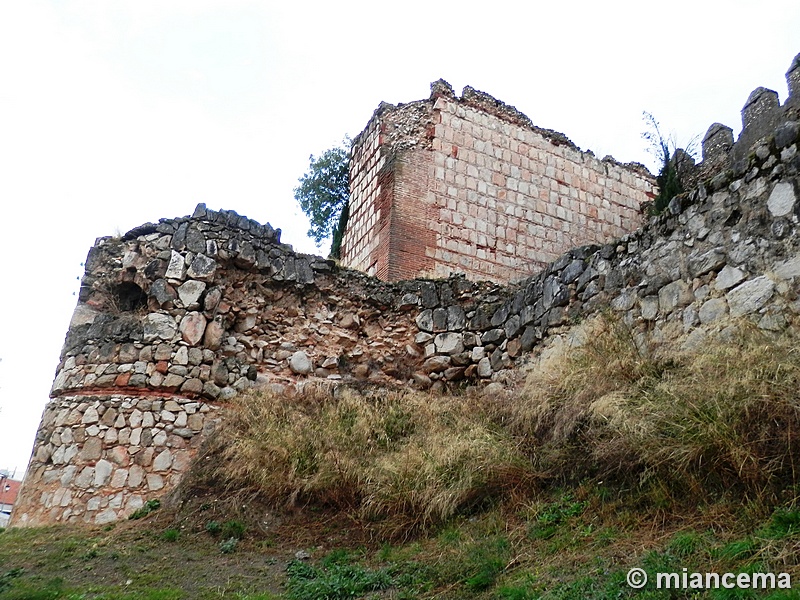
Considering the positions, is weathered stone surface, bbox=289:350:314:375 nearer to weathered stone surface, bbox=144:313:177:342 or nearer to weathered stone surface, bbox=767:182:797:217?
weathered stone surface, bbox=144:313:177:342

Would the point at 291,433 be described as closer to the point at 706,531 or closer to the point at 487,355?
the point at 487,355

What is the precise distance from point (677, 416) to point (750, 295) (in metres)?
1.76

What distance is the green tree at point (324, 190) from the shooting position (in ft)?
60.6

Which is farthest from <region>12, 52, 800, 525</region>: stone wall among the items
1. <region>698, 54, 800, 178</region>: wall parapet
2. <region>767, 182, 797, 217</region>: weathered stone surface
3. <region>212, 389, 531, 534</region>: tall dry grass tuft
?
<region>698, 54, 800, 178</region>: wall parapet

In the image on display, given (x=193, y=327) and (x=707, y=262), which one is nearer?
(x=707, y=262)

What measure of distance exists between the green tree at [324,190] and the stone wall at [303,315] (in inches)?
352

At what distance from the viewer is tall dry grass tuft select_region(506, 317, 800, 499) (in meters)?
4.32

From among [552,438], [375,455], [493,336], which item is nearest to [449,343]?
[493,336]

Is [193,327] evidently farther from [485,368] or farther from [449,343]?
[485,368]

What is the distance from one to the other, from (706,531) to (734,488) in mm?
376

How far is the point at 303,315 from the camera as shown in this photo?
30.6 ft

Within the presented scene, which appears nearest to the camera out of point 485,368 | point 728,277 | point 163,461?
point 728,277

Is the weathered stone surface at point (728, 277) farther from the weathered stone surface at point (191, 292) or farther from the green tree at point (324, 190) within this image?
the green tree at point (324, 190)

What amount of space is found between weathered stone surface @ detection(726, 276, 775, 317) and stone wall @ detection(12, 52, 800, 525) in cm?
2
